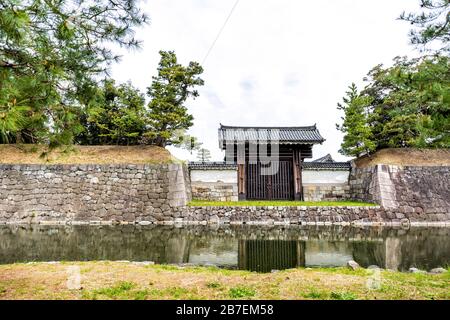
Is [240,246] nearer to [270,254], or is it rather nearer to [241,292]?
[270,254]

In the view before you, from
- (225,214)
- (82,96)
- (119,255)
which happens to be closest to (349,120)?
(225,214)

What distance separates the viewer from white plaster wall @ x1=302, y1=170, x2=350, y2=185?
16125 mm

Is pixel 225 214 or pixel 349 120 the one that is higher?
pixel 349 120

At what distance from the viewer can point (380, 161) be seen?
15.2 meters

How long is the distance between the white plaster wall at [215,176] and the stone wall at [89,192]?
1.89 metres

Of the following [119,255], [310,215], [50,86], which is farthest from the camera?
[310,215]

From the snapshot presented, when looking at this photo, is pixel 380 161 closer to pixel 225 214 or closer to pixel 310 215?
pixel 310 215

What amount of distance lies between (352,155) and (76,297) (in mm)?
15970

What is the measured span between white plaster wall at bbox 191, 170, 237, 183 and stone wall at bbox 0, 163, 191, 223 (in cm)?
189

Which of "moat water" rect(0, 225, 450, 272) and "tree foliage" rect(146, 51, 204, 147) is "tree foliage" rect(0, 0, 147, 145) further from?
"tree foliage" rect(146, 51, 204, 147)

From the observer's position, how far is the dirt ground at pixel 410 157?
593 inches

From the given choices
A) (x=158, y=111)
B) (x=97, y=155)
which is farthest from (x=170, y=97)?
(x=97, y=155)
